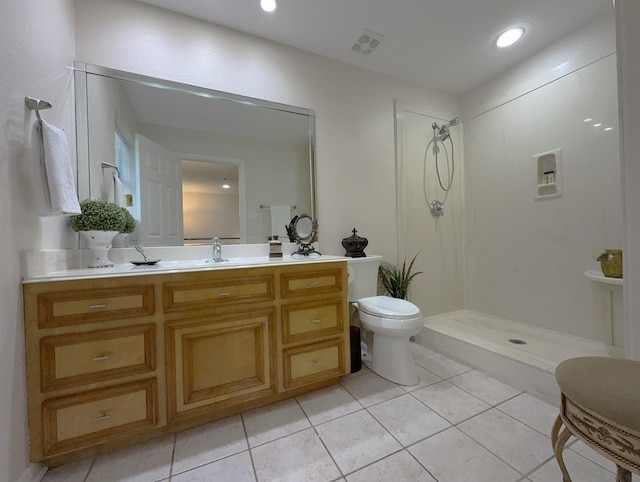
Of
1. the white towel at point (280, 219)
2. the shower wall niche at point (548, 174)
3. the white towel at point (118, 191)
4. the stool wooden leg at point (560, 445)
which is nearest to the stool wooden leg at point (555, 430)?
the stool wooden leg at point (560, 445)

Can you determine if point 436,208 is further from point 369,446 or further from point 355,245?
point 369,446

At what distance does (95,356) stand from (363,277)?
1587mm

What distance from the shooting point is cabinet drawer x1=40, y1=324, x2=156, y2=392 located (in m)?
0.99

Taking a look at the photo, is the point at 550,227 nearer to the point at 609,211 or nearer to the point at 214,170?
the point at 609,211

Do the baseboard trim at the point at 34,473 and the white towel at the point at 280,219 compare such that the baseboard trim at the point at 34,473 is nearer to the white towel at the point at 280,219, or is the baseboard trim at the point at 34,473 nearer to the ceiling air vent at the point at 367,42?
the white towel at the point at 280,219

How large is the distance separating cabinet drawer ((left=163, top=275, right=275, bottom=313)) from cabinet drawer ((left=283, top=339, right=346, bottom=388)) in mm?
380

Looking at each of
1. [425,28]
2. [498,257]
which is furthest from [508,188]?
[425,28]

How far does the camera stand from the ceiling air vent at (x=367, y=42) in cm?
185

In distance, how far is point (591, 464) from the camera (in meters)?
1.03

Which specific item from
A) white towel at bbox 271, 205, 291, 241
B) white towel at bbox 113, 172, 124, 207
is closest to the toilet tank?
A: white towel at bbox 271, 205, 291, 241

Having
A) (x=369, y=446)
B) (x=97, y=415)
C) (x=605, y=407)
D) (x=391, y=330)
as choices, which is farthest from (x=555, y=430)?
(x=97, y=415)

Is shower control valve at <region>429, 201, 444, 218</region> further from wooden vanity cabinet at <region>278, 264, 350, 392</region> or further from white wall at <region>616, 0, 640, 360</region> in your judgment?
white wall at <region>616, 0, 640, 360</region>

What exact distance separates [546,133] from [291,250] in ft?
7.60

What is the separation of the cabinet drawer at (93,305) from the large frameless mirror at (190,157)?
0.56m
